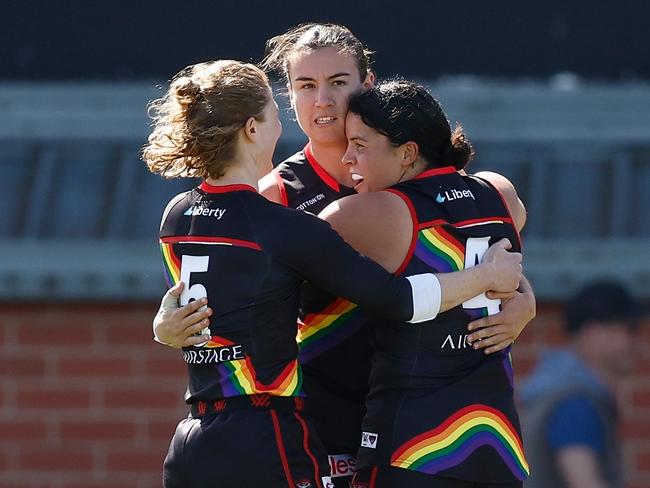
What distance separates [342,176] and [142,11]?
12.4ft

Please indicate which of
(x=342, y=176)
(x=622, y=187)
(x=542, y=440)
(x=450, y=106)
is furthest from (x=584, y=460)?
(x=450, y=106)

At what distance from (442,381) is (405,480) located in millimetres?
255

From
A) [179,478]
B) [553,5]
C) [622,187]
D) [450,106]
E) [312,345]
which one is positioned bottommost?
[179,478]

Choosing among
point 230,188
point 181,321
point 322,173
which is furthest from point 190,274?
point 322,173

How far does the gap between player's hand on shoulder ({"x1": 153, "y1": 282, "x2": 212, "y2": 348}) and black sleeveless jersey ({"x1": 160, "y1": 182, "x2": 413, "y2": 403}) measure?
0.02m

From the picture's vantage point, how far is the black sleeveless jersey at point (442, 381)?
3467 mm

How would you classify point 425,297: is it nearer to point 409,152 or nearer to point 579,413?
point 409,152

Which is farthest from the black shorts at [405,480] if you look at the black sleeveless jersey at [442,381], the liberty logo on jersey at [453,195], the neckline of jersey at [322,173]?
the neckline of jersey at [322,173]

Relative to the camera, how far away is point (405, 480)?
345 cm

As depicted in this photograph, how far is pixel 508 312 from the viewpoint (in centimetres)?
362

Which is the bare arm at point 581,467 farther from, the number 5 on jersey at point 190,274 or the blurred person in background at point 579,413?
the number 5 on jersey at point 190,274

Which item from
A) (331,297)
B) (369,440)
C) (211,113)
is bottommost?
(369,440)

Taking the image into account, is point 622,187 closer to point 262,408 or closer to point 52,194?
point 52,194

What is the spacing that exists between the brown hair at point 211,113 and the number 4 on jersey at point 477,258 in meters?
0.61
